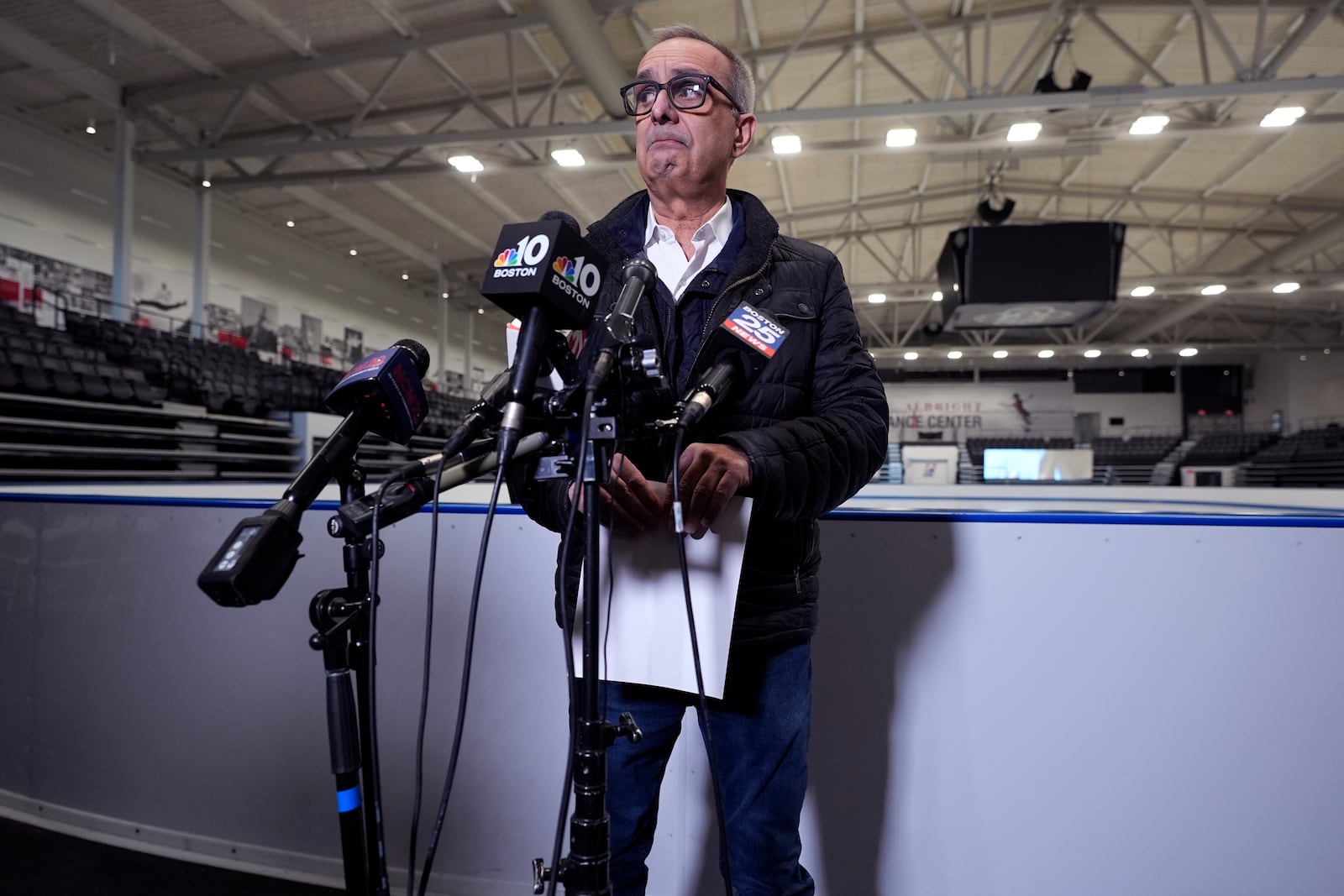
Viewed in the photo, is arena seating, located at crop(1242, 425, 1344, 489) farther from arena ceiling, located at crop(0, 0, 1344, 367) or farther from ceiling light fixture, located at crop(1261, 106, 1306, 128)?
ceiling light fixture, located at crop(1261, 106, 1306, 128)

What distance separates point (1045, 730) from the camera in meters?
1.49

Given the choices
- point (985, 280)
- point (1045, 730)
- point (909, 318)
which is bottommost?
point (1045, 730)

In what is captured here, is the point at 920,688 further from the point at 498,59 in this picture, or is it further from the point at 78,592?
the point at 498,59

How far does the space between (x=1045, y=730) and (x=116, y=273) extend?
1013 centimetres

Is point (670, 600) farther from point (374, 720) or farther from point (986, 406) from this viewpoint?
point (986, 406)

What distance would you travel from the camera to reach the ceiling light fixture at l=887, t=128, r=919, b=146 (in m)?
7.72

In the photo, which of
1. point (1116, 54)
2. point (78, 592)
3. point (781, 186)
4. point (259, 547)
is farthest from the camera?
point (781, 186)

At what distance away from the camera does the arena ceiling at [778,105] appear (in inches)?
267

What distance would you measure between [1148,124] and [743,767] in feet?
27.5

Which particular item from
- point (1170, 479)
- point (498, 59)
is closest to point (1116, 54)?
point (498, 59)

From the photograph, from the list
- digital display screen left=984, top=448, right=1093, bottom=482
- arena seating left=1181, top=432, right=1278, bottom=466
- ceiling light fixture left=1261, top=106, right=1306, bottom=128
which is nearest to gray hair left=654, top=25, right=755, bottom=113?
ceiling light fixture left=1261, top=106, right=1306, bottom=128

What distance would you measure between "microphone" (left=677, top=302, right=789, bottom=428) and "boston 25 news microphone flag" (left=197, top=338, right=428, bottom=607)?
0.90 ft

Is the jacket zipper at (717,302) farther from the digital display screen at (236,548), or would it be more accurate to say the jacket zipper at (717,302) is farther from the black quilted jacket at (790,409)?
the digital display screen at (236,548)

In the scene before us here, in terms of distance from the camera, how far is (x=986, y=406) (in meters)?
21.6
